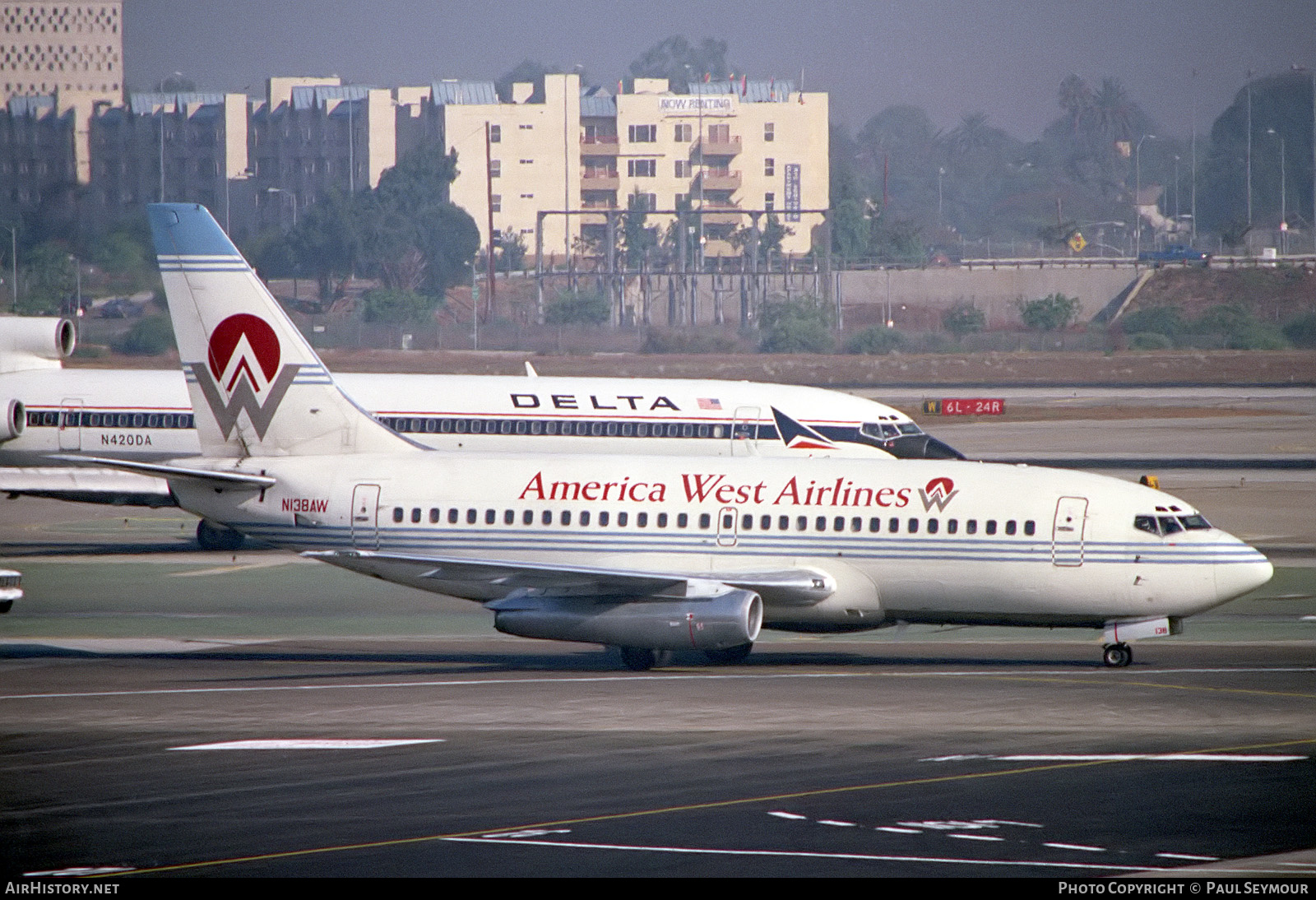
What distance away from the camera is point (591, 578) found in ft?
105

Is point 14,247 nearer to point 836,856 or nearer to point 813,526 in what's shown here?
point 813,526

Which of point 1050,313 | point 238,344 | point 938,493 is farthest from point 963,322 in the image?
point 938,493

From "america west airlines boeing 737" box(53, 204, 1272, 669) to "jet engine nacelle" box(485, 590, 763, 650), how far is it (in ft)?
0.12

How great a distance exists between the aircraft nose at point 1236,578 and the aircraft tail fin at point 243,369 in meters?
15.3

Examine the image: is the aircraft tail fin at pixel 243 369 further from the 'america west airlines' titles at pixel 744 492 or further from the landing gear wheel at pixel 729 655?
the landing gear wheel at pixel 729 655

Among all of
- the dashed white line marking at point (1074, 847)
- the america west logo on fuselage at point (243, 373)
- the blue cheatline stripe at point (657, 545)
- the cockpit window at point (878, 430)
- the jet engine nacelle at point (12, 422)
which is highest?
the america west logo on fuselage at point (243, 373)

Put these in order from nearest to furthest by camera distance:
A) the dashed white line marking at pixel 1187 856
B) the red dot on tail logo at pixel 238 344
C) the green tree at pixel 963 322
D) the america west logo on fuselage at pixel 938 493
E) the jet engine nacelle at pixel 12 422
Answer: the dashed white line marking at pixel 1187 856 < the america west logo on fuselage at pixel 938 493 < the red dot on tail logo at pixel 238 344 < the jet engine nacelle at pixel 12 422 < the green tree at pixel 963 322

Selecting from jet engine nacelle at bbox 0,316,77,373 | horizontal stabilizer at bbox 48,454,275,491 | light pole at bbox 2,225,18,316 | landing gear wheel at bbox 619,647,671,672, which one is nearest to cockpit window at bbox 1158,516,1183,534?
landing gear wheel at bbox 619,647,671,672

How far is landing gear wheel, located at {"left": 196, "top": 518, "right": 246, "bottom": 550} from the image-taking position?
51.1 meters

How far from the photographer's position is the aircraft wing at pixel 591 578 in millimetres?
32000

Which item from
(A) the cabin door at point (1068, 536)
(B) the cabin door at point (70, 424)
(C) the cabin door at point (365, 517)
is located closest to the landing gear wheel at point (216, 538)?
(B) the cabin door at point (70, 424)

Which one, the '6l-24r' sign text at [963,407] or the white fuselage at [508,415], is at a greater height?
the white fuselage at [508,415]

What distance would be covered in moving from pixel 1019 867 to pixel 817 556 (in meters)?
14.9
